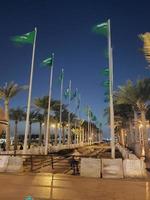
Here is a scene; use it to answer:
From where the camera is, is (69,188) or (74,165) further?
(74,165)

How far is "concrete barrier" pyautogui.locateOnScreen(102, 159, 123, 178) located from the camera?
1304 centimetres

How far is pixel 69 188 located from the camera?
33.5ft

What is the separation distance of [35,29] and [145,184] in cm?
1880

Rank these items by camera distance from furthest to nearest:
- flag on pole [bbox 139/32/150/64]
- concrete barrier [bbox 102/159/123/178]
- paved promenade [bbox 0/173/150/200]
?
concrete barrier [bbox 102/159/123/178]
flag on pole [bbox 139/32/150/64]
paved promenade [bbox 0/173/150/200]

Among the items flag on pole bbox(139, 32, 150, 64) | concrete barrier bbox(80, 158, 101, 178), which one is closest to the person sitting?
concrete barrier bbox(80, 158, 101, 178)

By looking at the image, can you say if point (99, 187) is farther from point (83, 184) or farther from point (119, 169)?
point (119, 169)

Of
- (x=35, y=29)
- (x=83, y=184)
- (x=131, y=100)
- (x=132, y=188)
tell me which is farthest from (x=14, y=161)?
(x=131, y=100)

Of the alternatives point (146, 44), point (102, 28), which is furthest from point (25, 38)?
point (146, 44)

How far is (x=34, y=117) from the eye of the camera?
208 feet

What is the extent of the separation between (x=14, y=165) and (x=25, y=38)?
506 inches

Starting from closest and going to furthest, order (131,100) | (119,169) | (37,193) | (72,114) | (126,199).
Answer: (126,199), (37,193), (119,169), (131,100), (72,114)

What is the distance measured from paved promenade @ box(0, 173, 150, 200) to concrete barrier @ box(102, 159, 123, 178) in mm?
896

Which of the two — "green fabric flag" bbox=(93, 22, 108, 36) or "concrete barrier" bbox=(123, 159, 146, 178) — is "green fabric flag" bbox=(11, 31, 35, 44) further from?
"concrete barrier" bbox=(123, 159, 146, 178)

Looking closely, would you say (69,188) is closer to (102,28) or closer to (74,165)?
(74,165)
